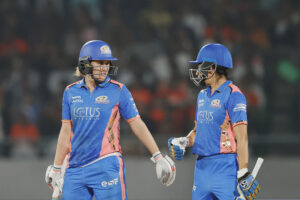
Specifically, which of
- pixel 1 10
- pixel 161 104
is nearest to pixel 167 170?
pixel 161 104

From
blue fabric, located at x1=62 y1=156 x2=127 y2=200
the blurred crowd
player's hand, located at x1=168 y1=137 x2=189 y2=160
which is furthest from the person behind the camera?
the blurred crowd

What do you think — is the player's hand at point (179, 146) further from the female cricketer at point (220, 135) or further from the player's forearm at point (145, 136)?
the player's forearm at point (145, 136)

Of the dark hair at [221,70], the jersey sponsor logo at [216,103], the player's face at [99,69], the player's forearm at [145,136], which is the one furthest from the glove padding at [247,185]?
the player's face at [99,69]

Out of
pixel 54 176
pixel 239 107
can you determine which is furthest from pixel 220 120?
pixel 54 176

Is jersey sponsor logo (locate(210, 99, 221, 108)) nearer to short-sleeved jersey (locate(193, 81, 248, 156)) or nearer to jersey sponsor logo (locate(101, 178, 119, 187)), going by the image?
short-sleeved jersey (locate(193, 81, 248, 156))

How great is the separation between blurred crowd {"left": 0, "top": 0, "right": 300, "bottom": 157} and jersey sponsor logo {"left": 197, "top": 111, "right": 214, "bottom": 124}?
411 cm

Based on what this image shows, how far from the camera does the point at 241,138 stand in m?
5.27

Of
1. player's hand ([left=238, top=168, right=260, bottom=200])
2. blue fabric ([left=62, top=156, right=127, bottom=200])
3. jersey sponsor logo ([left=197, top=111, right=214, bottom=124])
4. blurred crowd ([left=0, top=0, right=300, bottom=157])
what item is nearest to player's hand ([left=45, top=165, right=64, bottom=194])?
blue fabric ([left=62, top=156, right=127, bottom=200])

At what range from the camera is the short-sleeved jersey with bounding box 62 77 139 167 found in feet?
17.4

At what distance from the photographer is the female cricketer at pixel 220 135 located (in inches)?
208

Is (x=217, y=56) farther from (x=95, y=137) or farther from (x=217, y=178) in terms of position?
(x=95, y=137)

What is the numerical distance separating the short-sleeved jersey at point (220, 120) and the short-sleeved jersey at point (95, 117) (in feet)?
2.08

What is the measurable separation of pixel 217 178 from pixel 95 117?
1.18 m

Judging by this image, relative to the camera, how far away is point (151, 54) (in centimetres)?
1202
